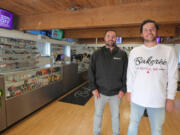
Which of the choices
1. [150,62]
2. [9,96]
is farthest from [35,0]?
[150,62]

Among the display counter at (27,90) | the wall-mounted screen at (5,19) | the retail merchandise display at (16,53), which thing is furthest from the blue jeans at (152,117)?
the wall-mounted screen at (5,19)

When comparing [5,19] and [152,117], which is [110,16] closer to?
[152,117]

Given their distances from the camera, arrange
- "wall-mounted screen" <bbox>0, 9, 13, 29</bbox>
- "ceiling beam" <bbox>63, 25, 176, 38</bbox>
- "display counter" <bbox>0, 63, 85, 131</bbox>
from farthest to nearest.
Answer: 1. "ceiling beam" <bbox>63, 25, 176, 38</bbox>
2. "wall-mounted screen" <bbox>0, 9, 13, 29</bbox>
3. "display counter" <bbox>0, 63, 85, 131</bbox>

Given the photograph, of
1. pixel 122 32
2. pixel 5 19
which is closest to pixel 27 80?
pixel 5 19

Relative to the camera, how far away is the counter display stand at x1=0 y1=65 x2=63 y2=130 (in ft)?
6.45

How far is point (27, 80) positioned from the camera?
2.44m

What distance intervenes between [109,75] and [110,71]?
0.06 meters

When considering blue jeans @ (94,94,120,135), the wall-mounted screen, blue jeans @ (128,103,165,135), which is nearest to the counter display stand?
the wall-mounted screen

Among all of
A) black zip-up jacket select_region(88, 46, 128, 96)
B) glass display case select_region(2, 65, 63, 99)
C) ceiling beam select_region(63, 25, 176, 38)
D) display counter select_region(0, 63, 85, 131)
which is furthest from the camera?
ceiling beam select_region(63, 25, 176, 38)

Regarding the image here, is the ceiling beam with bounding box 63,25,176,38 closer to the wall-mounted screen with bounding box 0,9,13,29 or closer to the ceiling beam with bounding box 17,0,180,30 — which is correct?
the ceiling beam with bounding box 17,0,180,30

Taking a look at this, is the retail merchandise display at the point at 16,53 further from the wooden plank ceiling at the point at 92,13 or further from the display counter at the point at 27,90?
the display counter at the point at 27,90

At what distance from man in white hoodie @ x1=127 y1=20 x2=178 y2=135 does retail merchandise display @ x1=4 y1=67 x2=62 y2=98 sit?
7.25 ft

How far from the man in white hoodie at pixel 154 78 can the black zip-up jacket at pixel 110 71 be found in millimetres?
288

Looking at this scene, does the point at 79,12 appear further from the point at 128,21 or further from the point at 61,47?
the point at 61,47
